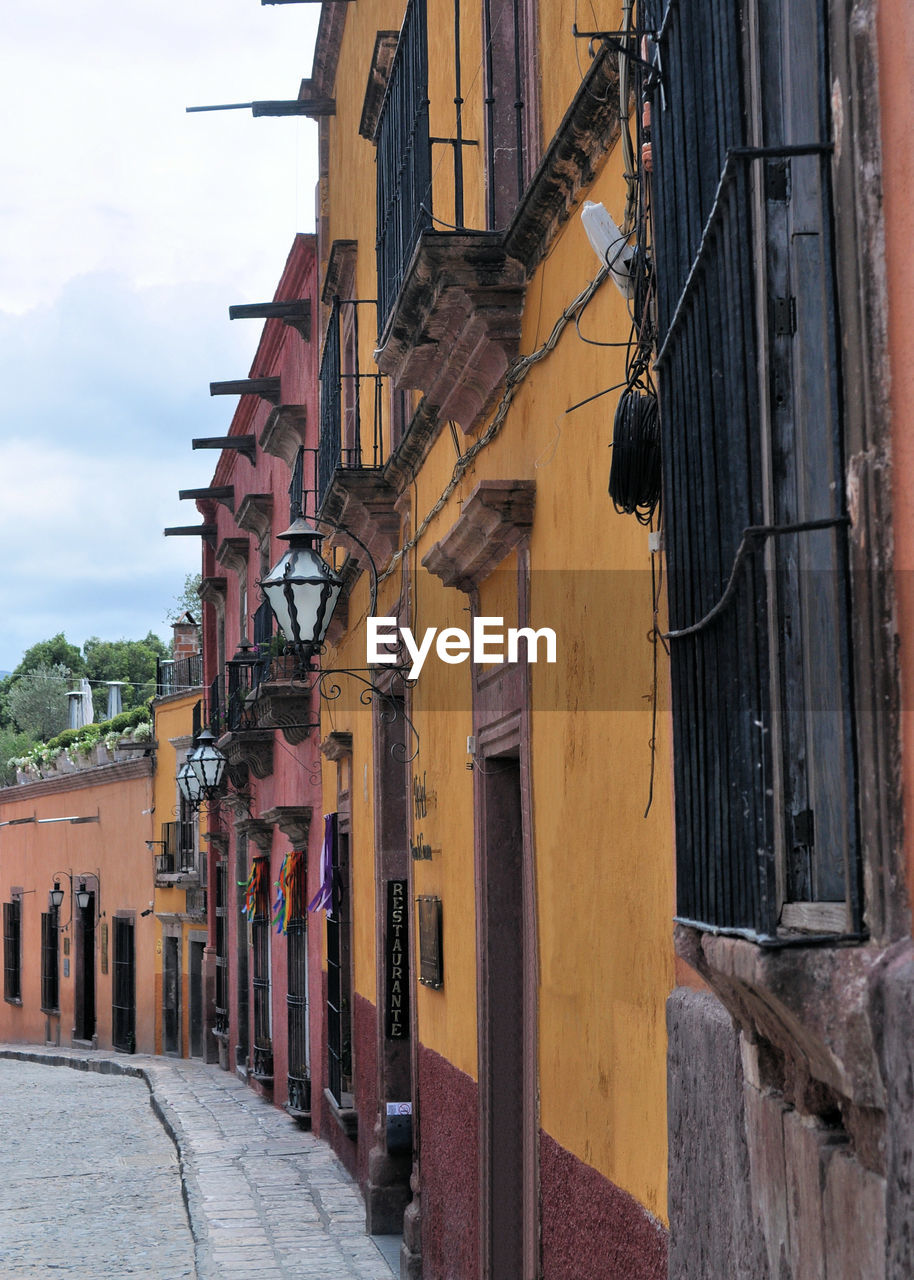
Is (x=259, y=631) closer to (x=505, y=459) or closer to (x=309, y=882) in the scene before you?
(x=309, y=882)

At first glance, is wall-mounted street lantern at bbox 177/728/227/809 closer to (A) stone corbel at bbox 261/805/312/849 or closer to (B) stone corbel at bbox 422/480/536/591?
(A) stone corbel at bbox 261/805/312/849

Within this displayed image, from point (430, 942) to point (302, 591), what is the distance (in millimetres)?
2392

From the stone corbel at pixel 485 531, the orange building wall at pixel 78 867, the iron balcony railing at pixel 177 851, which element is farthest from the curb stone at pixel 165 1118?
the stone corbel at pixel 485 531

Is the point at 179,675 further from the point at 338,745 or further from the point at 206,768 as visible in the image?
the point at 338,745

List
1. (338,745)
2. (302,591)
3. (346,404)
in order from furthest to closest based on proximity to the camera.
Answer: (338,745) → (346,404) → (302,591)

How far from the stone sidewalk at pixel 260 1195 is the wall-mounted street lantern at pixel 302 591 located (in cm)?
334

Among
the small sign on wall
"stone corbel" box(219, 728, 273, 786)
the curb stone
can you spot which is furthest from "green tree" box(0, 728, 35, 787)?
the small sign on wall

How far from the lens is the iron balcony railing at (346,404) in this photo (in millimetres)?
10562

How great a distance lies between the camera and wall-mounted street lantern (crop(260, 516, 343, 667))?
379 inches

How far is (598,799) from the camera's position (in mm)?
4742

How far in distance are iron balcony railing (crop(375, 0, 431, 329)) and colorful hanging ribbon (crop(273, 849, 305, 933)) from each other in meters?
8.43

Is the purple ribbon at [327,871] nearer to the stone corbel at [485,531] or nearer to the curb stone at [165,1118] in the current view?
the curb stone at [165,1118]

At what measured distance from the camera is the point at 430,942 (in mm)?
8086

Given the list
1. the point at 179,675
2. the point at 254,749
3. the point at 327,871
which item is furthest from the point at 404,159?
the point at 179,675
